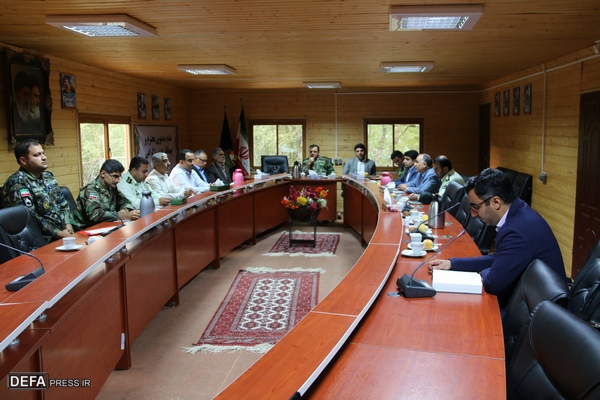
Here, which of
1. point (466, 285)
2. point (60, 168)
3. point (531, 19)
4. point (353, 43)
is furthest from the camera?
point (60, 168)

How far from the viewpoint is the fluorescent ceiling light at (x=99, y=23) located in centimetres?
405

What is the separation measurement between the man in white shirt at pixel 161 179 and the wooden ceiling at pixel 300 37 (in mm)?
1158

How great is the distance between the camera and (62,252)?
11.4 ft

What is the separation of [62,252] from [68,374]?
1.14m

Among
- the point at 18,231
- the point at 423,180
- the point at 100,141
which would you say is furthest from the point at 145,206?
the point at 423,180

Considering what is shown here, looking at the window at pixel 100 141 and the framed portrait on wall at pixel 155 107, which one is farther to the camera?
the framed portrait on wall at pixel 155 107

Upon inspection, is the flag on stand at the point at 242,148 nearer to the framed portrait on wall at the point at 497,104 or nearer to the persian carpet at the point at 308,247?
the persian carpet at the point at 308,247

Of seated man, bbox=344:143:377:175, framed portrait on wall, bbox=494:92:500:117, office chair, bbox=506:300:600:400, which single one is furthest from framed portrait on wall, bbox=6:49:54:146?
framed portrait on wall, bbox=494:92:500:117

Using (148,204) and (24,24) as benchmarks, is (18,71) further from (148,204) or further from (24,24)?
(148,204)

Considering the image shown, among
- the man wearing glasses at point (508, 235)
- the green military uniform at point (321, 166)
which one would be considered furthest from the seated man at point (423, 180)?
the man wearing glasses at point (508, 235)

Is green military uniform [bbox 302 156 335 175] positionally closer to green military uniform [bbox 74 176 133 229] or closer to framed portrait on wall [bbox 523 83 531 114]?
framed portrait on wall [bbox 523 83 531 114]

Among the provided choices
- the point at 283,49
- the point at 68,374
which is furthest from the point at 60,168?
the point at 68,374

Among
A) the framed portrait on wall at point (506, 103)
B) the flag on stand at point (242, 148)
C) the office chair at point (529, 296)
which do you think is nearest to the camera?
the office chair at point (529, 296)

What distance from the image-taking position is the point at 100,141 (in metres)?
7.65
